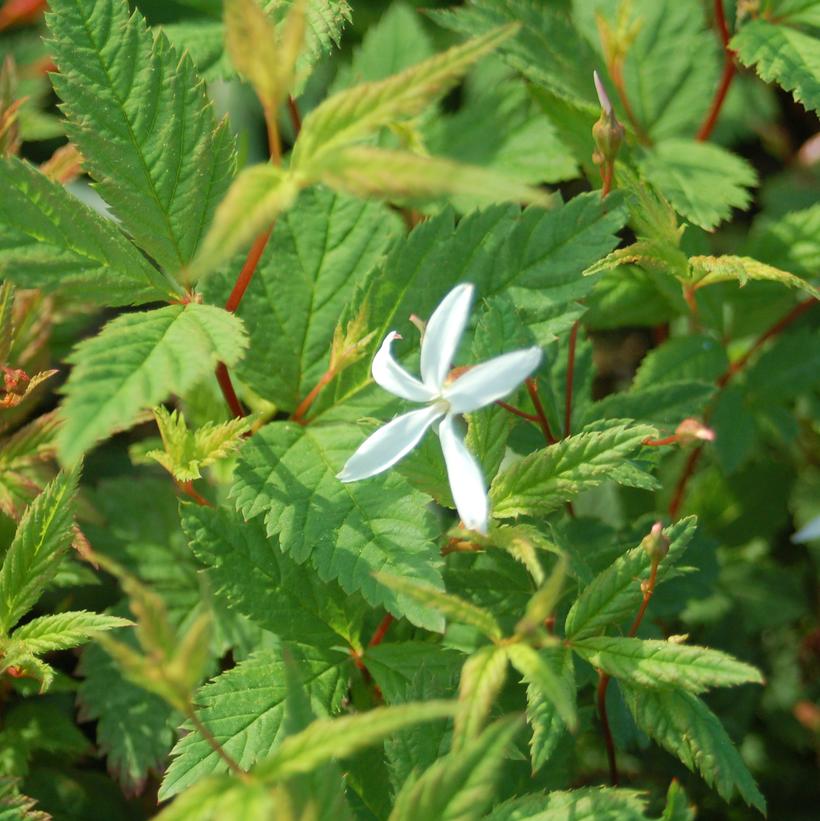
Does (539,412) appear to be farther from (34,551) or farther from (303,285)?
(34,551)

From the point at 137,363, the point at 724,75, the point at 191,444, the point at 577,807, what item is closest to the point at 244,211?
the point at 137,363

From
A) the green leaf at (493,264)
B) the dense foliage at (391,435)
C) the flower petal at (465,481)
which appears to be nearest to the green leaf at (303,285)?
the dense foliage at (391,435)

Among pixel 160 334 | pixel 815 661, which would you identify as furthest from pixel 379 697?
pixel 815 661

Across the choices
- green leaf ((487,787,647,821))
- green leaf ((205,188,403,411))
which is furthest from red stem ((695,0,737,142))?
green leaf ((487,787,647,821))

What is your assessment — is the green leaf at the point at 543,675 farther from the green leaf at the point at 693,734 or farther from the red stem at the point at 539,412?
the red stem at the point at 539,412

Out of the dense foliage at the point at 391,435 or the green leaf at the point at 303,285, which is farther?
the green leaf at the point at 303,285

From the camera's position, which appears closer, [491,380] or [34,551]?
[491,380]
